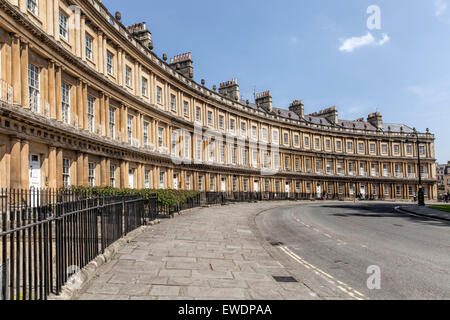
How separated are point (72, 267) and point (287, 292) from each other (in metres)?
3.89

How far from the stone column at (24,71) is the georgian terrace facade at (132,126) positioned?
4 cm

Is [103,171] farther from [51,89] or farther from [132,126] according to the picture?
[51,89]

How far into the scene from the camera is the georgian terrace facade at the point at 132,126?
14492 mm

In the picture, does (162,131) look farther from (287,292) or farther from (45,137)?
(287,292)

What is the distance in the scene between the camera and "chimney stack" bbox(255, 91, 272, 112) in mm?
56094

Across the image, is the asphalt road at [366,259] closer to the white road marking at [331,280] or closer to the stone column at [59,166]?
the white road marking at [331,280]

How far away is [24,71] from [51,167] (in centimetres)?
453

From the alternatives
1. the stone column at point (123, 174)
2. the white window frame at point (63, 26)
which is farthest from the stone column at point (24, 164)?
the stone column at point (123, 174)

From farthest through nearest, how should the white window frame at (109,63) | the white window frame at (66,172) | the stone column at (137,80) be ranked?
the stone column at (137,80) < the white window frame at (109,63) < the white window frame at (66,172)

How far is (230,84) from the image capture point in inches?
1950

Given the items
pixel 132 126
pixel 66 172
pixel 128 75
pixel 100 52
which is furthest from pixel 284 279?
pixel 128 75

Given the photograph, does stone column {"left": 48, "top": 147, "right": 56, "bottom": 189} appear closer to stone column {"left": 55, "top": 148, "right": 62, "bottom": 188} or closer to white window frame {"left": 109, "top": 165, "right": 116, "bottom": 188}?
stone column {"left": 55, "top": 148, "right": 62, "bottom": 188}

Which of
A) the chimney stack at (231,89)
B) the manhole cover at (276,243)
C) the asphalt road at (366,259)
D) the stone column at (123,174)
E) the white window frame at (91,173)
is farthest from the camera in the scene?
the chimney stack at (231,89)

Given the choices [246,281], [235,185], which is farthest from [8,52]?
[235,185]
